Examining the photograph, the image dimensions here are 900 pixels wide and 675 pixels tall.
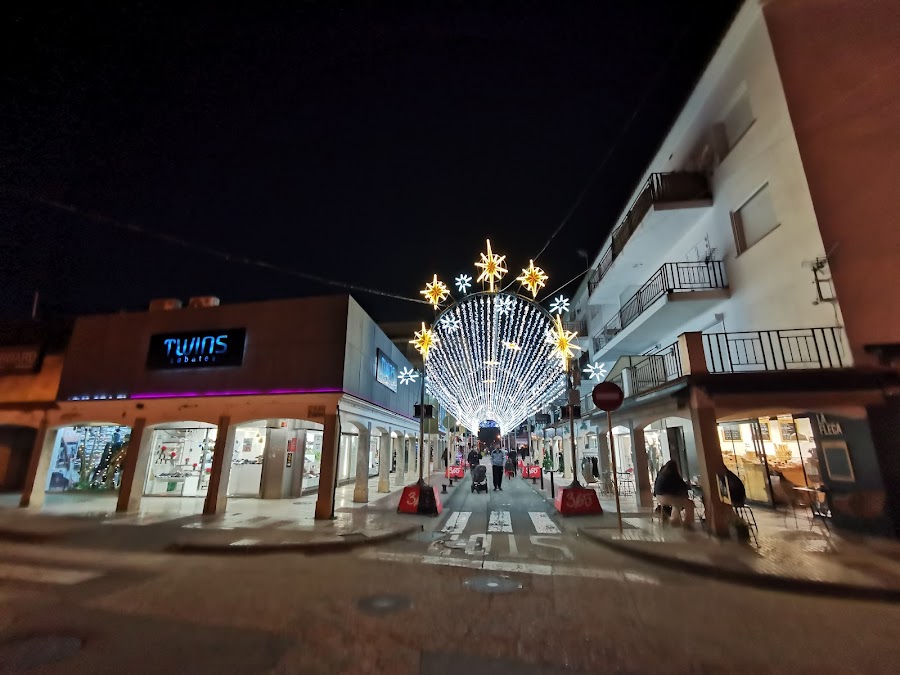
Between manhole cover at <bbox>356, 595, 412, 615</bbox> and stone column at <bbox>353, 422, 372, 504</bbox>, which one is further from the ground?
stone column at <bbox>353, 422, 372, 504</bbox>

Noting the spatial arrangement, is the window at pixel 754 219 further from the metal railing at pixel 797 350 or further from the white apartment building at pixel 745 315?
the metal railing at pixel 797 350

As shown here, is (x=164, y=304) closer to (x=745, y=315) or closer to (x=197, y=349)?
(x=197, y=349)

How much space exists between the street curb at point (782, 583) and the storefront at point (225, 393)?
8547 mm

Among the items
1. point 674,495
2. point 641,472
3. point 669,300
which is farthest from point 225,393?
point 669,300

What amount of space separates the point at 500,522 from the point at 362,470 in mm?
5835

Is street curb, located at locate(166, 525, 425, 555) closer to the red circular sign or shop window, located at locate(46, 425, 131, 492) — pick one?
the red circular sign

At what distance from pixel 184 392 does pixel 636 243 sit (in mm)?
17047

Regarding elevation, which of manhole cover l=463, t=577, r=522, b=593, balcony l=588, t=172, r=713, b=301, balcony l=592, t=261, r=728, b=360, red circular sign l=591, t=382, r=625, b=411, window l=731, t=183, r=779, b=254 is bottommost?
manhole cover l=463, t=577, r=522, b=593

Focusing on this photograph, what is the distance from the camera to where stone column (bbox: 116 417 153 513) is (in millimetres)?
12373

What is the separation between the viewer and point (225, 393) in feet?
41.8

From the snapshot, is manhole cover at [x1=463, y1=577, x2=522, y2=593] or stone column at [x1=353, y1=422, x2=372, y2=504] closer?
manhole cover at [x1=463, y1=577, x2=522, y2=593]

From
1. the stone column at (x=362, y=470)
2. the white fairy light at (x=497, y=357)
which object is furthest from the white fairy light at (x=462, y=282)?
the stone column at (x=362, y=470)

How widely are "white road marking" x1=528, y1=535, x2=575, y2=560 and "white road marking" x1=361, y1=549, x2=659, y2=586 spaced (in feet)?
2.66

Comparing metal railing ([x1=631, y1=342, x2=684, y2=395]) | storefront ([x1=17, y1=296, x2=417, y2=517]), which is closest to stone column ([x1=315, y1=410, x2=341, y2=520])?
storefront ([x1=17, y1=296, x2=417, y2=517])
